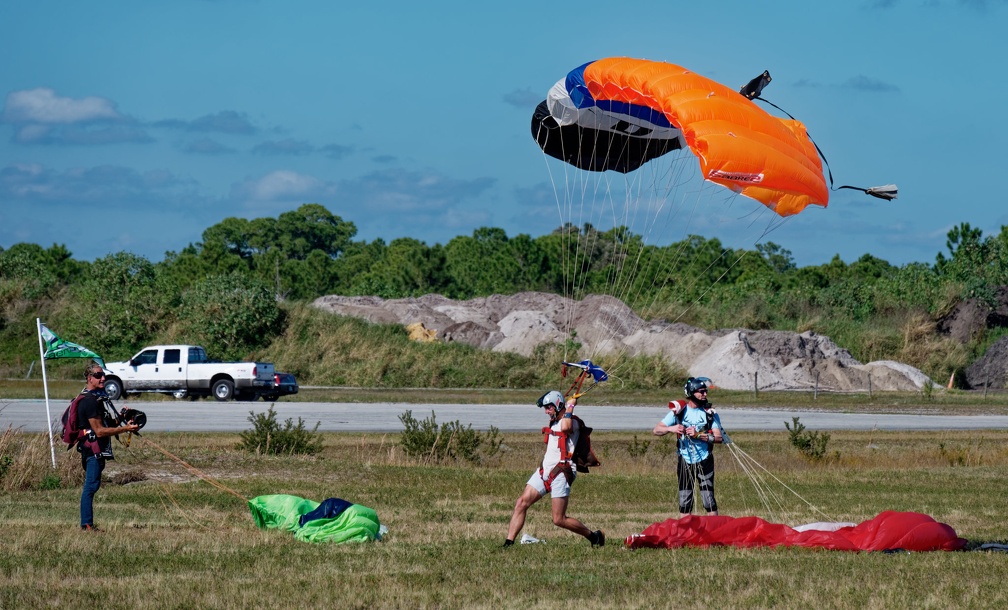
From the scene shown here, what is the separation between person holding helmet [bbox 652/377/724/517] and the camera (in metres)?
11.8

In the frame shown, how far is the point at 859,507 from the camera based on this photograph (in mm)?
15523

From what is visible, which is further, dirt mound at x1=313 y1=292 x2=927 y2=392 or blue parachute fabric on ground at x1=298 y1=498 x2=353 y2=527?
dirt mound at x1=313 y1=292 x2=927 y2=392

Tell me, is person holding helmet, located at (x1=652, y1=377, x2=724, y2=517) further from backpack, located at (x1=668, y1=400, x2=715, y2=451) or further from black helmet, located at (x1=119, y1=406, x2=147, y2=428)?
black helmet, located at (x1=119, y1=406, x2=147, y2=428)

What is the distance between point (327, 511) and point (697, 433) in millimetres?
3991

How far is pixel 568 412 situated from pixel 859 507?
22.0ft

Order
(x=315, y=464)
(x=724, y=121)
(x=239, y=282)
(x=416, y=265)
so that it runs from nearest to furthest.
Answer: (x=724, y=121), (x=315, y=464), (x=239, y=282), (x=416, y=265)

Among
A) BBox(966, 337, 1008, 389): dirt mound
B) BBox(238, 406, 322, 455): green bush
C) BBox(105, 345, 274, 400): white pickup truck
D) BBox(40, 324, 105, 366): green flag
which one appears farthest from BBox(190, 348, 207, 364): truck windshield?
BBox(966, 337, 1008, 389): dirt mound

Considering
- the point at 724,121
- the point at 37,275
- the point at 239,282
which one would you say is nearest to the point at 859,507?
the point at 724,121

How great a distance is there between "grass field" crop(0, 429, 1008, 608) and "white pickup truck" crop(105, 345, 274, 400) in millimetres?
14578

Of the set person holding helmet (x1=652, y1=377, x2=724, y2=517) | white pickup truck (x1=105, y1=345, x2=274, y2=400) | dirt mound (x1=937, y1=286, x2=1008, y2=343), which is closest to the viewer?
person holding helmet (x1=652, y1=377, x2=724, y2=517)

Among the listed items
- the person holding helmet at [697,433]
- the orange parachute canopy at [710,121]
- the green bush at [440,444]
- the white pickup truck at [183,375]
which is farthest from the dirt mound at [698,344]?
the person holding helmet at [697,433]

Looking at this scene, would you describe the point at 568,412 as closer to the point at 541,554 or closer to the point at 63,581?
the point at 541,554

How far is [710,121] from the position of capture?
13.3 m

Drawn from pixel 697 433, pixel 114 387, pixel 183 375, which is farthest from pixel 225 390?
pixel 697 433
